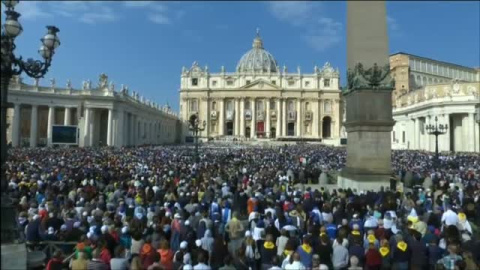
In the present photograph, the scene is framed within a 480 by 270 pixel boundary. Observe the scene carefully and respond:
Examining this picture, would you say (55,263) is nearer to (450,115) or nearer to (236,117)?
(450,115)

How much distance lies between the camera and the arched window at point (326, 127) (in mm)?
106556

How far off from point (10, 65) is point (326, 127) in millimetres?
103143

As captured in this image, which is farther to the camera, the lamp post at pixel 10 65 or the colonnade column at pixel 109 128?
the colonnade column at pixel 109 128

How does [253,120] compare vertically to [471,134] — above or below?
above

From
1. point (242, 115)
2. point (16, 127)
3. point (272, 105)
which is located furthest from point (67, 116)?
point (272, 105)

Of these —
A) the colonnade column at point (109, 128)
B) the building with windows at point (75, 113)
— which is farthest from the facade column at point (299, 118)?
the colonnade column at point (109, 128)

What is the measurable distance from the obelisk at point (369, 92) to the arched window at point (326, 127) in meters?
93.0

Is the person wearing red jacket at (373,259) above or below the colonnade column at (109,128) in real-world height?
below

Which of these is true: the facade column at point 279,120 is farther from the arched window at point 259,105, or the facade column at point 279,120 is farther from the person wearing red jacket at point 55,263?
the person wearing red jacket at point 55,263

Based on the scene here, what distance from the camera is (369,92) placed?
14.4 m

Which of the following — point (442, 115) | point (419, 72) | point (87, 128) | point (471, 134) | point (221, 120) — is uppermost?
point (419, 72)

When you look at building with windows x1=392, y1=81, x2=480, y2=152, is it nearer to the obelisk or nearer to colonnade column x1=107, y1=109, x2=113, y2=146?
the obelisk

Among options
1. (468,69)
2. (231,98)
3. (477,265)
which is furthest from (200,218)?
(468,69)

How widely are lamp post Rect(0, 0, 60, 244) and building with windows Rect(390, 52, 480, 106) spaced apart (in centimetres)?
8218
